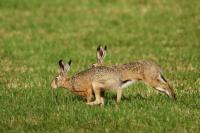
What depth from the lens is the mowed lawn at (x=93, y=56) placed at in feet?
38.7

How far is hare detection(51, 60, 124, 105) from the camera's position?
12.6 meters

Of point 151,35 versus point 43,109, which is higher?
point 151,35

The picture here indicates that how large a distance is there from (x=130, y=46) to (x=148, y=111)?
9581 millimetres

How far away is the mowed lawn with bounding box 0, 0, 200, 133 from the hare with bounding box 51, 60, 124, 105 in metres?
0.24

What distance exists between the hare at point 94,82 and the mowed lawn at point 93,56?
238 millimetres

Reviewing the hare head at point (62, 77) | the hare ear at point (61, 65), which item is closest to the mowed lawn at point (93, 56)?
the hare head at point (62, 77)

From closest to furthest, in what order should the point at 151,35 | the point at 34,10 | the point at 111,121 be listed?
the point at 111,121
the point at 151,35
the point at 34,10

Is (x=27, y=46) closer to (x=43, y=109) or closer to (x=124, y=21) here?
(x=124, y=21)

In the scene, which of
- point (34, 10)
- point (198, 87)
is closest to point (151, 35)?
point (34, 10)

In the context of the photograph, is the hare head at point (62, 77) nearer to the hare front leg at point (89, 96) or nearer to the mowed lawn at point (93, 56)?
the mowed lawn at point (93, 56)

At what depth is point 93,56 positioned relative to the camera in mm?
19641

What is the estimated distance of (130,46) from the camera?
71.3 feet

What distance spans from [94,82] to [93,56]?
6.89m

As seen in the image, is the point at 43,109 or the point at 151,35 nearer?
the point at 43,109
